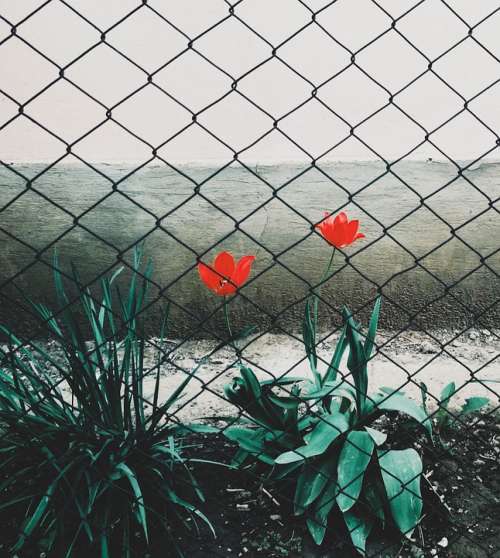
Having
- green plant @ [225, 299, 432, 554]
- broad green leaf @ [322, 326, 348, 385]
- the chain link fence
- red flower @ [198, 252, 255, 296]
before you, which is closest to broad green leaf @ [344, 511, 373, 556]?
green plant @ [225, 299, 432, 554]

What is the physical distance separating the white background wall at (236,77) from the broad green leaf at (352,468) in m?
1.45

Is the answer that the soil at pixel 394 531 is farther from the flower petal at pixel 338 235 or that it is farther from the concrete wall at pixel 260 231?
the concrete wall at pixel 260 231

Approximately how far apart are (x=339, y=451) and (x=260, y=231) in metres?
1.24

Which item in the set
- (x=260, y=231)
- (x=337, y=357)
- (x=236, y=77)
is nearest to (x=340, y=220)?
(x=337, y=357)

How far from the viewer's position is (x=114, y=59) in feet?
8.49

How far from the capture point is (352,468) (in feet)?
4.62

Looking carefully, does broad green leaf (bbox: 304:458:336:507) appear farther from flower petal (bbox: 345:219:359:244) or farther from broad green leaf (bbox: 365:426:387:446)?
flower petal (bbox: 345:219:359:244)

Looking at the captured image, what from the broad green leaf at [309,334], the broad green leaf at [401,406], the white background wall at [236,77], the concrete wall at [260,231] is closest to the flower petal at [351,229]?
the broad green leaf at [309,334]

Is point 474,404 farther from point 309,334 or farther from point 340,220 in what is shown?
point 340,220

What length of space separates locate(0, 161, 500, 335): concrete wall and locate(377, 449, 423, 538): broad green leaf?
3.57 ft

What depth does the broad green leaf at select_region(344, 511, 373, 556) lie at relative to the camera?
138cm

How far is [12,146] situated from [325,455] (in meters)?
1.76

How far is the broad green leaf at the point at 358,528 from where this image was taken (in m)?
1.38

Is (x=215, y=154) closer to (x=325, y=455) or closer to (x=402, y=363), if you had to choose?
(x=402, y=363)
